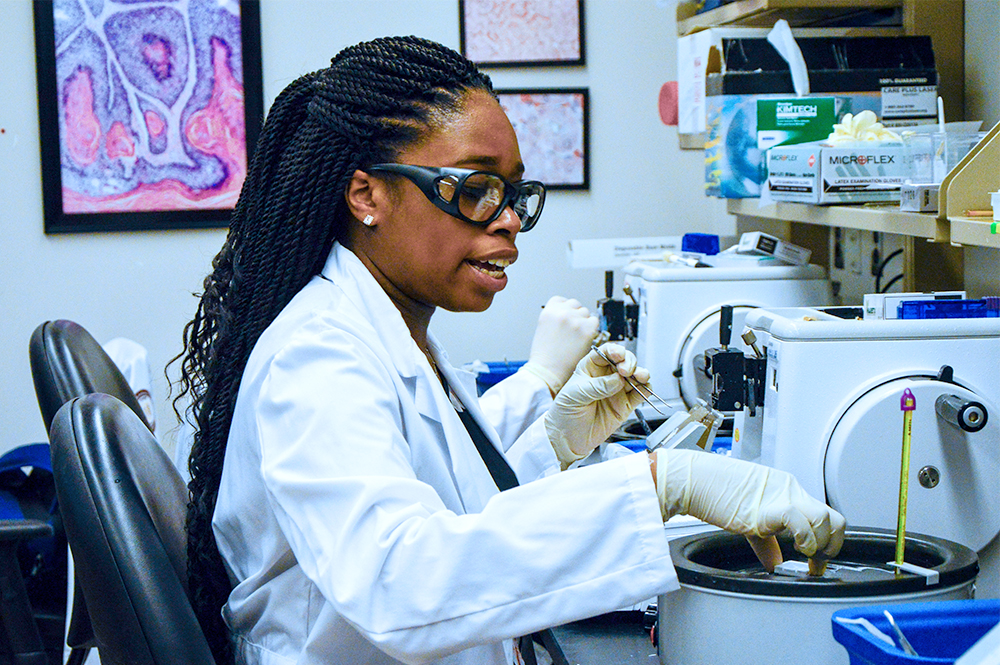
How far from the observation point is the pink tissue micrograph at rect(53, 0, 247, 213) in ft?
10.7

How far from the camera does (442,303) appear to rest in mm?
1258

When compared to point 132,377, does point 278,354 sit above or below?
above


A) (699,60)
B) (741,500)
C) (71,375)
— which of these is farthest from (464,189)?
(699,60)

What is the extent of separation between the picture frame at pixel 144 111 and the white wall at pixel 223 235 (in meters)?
0.05

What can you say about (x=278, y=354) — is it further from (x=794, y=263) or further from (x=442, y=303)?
(x=794, y=263)

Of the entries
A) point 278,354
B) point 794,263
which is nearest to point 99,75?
point 794,263

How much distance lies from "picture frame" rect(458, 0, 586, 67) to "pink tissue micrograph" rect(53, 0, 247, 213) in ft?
2.55

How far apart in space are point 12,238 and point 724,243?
228 centimetres

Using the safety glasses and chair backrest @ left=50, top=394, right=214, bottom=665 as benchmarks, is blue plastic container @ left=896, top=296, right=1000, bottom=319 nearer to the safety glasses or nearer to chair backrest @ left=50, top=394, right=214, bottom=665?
the safety glasses

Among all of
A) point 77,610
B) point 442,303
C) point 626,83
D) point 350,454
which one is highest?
point 626,83

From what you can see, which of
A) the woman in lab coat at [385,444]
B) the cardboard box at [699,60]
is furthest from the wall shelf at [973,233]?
the cardboard box at [699,60]

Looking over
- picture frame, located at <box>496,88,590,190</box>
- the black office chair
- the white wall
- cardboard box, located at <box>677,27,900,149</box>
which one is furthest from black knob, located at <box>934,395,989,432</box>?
picture frame, located at <box>496,88,590,190</box>

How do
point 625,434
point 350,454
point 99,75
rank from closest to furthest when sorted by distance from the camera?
point 350,454 → point 625,434 → point 99,75

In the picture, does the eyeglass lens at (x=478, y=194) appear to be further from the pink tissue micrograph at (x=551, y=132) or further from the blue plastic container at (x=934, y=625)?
the pink tissue micrograph at (x=551, y=132)
